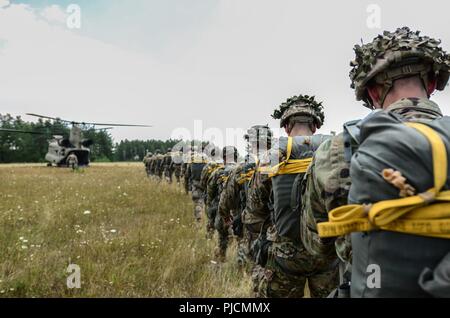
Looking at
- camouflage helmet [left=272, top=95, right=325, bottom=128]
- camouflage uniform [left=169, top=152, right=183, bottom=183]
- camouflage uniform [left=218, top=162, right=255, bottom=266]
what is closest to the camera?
camouflage helmet [left=272, top=95, right=325, bottom=128]

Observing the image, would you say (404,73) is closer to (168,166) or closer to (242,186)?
(242,186)

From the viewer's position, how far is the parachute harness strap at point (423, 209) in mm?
1284

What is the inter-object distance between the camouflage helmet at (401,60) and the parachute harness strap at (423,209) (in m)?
0.53

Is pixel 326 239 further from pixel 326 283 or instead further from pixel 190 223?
pixel 190 223

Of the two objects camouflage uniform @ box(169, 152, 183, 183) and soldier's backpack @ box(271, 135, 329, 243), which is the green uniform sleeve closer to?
soldier's backpack @ box(271, 135, 329, 243)

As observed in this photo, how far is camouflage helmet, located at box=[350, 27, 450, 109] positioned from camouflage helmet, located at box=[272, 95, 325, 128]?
1770mm

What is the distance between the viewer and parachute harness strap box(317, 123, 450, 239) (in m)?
1.28

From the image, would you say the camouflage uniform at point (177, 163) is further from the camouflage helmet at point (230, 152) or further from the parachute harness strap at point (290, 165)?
the parachute harness strap at point (290, 165)

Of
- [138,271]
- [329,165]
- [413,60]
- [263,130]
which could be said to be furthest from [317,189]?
[138,271]

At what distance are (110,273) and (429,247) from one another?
4584 millimetres

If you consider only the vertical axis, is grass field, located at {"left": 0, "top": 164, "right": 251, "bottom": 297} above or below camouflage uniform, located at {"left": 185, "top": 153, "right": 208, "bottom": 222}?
below

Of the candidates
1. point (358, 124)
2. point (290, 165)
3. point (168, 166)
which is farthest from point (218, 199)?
point (168, 166)

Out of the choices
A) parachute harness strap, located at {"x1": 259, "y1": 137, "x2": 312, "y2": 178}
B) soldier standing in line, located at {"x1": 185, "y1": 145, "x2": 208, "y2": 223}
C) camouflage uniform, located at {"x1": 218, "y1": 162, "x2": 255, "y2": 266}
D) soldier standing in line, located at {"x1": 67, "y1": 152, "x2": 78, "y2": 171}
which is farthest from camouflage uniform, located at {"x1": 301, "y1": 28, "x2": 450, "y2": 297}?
soldier standing in line, located at {"x1": 67, "y1": 152, "x2": 78, "y2": 171}

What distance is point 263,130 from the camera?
4488 mm
